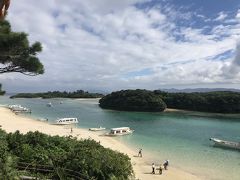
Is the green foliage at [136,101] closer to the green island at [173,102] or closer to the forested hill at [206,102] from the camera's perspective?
the green island at [173,102]

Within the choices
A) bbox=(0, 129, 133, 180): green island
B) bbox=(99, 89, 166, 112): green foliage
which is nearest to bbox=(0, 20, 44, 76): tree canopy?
bbox=(0, 129, 133, 180): green island

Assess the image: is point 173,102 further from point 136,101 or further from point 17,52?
point 17,52

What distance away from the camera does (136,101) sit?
107 meters

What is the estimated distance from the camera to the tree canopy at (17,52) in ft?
60.8

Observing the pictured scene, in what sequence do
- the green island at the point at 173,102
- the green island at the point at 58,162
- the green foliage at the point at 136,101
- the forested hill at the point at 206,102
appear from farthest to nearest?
the green foliage at the point at 136,101 → the green island at the point at 173,102 → the forested hill at the point at 206,102 → the green island at the point at 58,162

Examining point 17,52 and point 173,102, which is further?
point 173,102

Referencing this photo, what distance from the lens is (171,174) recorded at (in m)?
30.2

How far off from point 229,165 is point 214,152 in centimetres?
736

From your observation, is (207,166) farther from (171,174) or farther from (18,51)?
(18,51)

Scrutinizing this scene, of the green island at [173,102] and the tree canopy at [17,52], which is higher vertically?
the tree canopy at [17,52]

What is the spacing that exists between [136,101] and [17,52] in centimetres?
8852

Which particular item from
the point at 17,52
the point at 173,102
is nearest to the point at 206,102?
the point at 173,102

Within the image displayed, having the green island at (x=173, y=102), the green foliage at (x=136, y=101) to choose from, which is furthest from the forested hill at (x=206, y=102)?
the green foliage at (x=136, y=101)

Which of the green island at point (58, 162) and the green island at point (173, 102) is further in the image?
the green island at point (173, 102)
